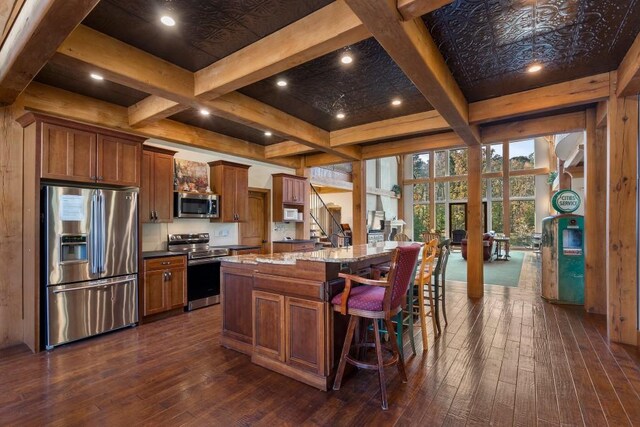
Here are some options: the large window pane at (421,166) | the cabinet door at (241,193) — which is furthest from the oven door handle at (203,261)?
the large window pane at (421,166)

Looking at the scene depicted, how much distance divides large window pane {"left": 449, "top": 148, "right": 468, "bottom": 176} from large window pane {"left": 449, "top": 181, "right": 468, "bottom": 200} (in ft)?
1.65

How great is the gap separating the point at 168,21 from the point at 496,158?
49.7 feet

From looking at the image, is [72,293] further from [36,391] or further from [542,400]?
[542,400]

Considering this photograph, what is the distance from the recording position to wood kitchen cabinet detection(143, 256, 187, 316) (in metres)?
4.11

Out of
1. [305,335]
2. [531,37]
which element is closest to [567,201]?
[531,37]

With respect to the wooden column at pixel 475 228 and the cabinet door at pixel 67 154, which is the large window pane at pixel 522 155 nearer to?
the wooden column at pixel 475 228

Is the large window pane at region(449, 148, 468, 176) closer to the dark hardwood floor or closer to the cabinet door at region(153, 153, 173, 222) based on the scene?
the dark hardwood floor

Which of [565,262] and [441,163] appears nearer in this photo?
[565,262]

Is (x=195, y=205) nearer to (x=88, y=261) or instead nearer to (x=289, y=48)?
(x=88, y=261)

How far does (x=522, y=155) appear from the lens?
45.1 feet

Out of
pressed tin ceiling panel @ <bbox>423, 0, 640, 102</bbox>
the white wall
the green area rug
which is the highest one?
pressed tin ceiling panel @ <bbox>423, 0, 640, 102</bbox>

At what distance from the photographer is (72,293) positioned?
11.2 feet

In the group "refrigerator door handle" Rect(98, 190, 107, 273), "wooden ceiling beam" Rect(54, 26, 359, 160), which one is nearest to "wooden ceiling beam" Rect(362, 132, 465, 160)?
"wooden ceiling beam" Rect(54, 26, 359, 160)

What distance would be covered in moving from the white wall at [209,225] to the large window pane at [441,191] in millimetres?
10603
